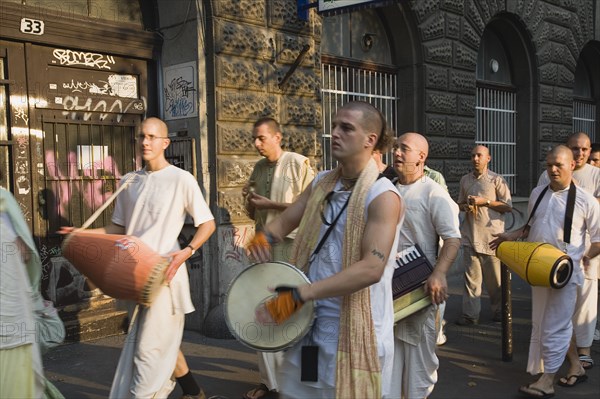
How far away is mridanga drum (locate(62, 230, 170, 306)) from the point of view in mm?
3693

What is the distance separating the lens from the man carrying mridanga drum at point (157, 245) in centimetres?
401

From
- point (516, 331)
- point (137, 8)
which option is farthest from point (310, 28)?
A: point (516, 331)

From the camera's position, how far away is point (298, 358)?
9.29ft

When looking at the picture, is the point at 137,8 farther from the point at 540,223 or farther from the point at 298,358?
the point at 298,358

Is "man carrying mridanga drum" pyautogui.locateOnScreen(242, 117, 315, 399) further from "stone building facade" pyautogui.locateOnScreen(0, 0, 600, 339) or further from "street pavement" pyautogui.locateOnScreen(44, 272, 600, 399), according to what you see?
"stone building facade" pyautogui.locateOnScreen(0, 0, 600, 339)

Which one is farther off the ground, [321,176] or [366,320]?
[321,176]

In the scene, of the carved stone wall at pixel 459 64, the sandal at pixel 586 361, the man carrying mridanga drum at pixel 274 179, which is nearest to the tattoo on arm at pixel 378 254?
the man carrying mridanga drum at pixel 274 179

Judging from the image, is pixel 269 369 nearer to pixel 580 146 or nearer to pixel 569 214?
pixel 569 214

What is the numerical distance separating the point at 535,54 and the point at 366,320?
11.0m

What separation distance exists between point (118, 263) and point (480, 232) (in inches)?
194

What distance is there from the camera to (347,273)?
8.63ft

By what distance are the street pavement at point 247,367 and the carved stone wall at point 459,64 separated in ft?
12.4

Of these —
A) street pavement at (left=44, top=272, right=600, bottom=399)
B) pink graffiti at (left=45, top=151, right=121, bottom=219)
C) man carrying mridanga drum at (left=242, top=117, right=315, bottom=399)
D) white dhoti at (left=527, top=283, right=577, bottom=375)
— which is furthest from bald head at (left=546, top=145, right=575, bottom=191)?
pink graffiti at (left=45, top=151, right=121, bottom=219)

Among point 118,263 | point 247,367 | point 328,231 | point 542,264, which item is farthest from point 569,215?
point 118,263
